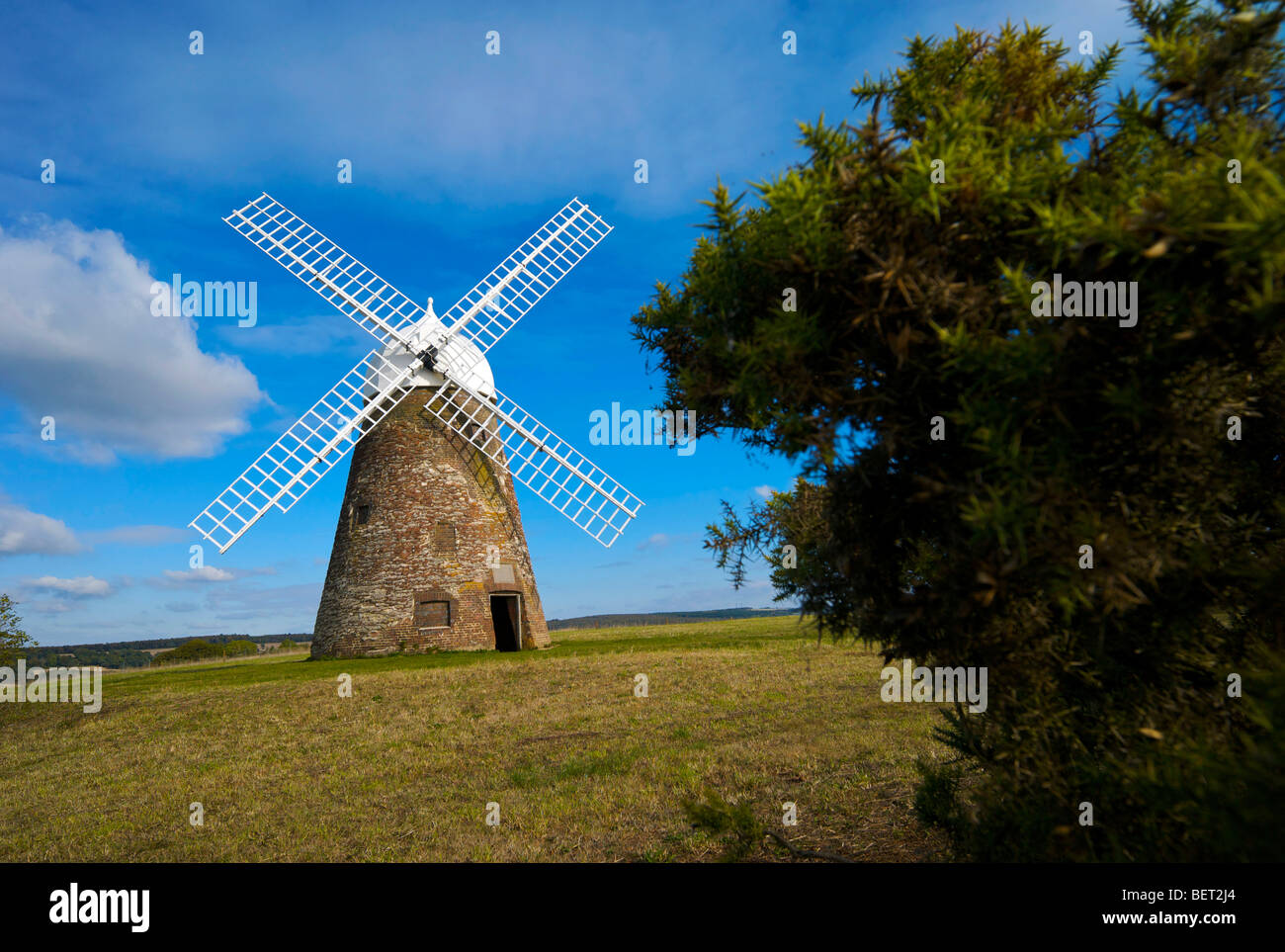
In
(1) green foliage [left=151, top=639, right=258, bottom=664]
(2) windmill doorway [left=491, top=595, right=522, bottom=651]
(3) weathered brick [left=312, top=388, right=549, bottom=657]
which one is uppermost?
(3) weathered brick [left=312, top=388, right=549, bottom=657]

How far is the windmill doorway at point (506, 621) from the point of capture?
26.0 meters

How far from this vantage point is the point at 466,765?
10.4 m

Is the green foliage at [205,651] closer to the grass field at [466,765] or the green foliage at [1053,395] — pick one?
the grass field at [466,765]

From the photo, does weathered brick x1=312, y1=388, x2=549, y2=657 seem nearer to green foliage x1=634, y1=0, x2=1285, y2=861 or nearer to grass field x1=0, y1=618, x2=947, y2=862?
grass field x1=0, y1=618, x2=947, y2=862

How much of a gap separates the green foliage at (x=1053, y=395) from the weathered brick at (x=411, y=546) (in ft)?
68.4

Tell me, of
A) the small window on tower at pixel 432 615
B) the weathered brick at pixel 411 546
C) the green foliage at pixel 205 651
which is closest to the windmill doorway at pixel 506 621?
the weathered brick at pixel 411 546

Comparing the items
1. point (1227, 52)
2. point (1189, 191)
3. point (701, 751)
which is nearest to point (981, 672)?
point (1189, 191)

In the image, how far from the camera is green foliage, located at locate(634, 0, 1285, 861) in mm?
2850

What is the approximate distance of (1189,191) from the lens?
8.64 ft

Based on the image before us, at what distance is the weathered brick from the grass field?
4463 mm

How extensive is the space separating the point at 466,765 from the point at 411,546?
14159 millimetres

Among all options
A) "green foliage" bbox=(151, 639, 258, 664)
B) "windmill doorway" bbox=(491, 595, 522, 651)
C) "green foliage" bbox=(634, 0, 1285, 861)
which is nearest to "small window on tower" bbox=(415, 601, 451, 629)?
"windmill doorway" bbox=(491, 595, 522, 651)

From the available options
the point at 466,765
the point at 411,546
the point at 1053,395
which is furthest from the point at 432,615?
the point at 1053,395
